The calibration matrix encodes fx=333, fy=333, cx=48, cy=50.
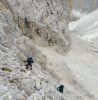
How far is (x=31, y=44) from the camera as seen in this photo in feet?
130

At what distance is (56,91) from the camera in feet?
95.2

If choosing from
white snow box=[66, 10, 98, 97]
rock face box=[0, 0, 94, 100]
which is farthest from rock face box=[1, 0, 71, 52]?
white snow box=[66, 10, 98, 97]

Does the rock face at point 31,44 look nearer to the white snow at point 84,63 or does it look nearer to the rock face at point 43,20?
the rock face at point 43,20

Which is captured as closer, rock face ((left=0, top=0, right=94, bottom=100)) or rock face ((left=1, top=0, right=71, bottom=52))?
rock face ((left=0, top=0, right=94, bottom=100))

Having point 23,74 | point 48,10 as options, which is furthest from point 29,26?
point 23,74

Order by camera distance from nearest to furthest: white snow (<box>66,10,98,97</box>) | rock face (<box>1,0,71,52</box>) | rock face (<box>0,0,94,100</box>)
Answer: rock face (<box>0,0,94,100</box>)
rock face (<box>1,0,71,52</box>)
white snow (<box>66,10,98,97</box>)

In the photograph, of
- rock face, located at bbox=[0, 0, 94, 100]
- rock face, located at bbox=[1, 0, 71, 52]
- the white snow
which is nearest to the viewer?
rock face, located at bbox=[0, 0, 94, 100]

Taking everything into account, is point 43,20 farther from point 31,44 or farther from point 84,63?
point 31,44

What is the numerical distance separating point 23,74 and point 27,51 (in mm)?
9056

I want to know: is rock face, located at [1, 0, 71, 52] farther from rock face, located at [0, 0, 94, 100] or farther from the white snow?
the white snow

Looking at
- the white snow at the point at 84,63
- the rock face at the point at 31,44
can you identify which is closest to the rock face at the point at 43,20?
the rock face at the point at 31,44

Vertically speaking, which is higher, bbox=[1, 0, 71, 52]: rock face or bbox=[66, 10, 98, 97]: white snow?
bbox=[1, 0, 71, 52]: rock face

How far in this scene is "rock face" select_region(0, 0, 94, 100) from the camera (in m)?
26.7

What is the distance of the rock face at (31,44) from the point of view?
1049 inches
